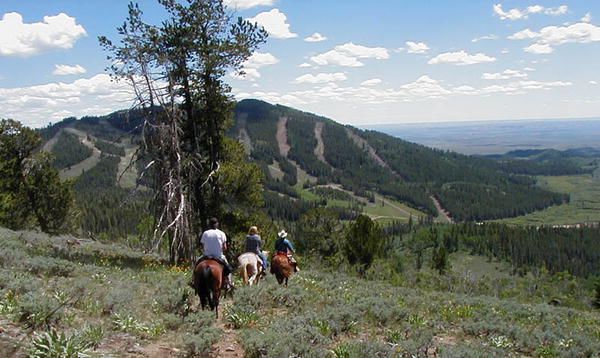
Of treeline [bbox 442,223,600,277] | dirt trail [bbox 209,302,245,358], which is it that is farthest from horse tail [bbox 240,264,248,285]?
treeline [bbox 442,223,600,277]

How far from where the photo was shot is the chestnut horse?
16.9 meters

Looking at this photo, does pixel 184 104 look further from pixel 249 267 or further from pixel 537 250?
pixel 537 250

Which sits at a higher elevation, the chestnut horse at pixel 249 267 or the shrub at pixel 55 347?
the shrub at pixel 55 347

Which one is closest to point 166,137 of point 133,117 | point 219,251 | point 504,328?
point 133,117

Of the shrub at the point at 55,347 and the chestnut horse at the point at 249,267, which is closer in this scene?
the shrub at the point at 55,347

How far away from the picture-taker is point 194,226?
25.8 metres

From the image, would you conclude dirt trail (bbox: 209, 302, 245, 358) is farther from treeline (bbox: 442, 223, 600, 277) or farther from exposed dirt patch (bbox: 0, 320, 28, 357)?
treeline (bbox: 442, 223, 600, 277)

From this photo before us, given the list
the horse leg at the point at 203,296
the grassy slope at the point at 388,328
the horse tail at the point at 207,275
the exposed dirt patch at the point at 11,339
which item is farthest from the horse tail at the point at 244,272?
the exposed dirt patch at the point at 11,339

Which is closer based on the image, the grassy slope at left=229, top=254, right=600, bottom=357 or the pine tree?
the grassy slope at left=229, top=254, right=600, bottom=357

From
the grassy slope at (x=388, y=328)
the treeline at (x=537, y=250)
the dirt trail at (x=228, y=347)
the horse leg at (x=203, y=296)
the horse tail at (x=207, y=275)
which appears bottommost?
the treeline at (x=537, y=250)

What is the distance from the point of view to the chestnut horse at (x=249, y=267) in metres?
16.9

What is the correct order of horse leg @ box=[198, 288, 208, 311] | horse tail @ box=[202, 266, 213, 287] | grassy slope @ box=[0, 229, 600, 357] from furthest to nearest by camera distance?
horse leg @ box=[198, 288, 208, 311]
horse tail @ box=[202, 266, 213, 287]
grassy slope @ box=[0, 229, 600, 357]

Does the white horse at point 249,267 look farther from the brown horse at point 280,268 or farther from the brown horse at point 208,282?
the brown horse at point 208,282

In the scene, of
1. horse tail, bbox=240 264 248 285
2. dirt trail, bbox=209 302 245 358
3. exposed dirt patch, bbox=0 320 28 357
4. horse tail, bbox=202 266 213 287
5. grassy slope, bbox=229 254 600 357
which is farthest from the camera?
horse tail, bbox=240 264 248 285
